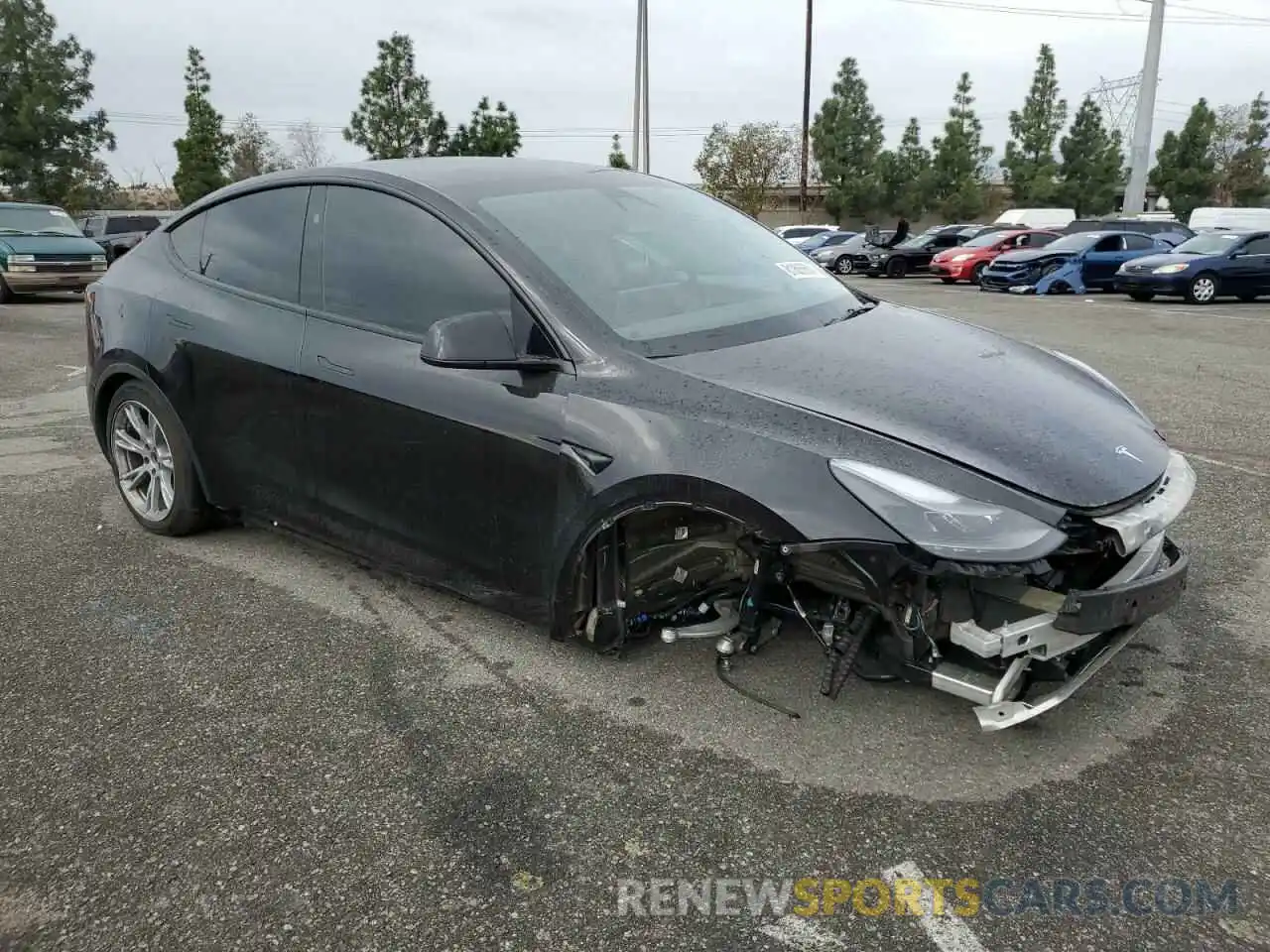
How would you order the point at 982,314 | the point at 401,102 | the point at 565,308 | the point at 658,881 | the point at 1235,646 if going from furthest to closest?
the point at 401,102
the point at 982,314
the point at 1235,646
the point at 565,308
the point at 658,881

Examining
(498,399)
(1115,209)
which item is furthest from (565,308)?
(1115,209)

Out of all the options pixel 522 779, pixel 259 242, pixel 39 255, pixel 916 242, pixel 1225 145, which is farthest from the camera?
pixel 1225 145

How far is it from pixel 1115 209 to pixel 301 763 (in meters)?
60.5

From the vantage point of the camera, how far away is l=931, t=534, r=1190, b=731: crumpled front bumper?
2473 millimetres

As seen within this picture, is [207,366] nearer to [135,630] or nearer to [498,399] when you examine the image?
[135,630]

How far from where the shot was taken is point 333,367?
11.5 feet

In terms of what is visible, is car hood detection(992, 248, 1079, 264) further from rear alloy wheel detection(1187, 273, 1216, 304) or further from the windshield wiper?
the windshield wiper

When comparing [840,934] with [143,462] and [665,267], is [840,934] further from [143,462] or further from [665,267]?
[143,462]

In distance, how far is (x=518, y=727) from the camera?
9.57 ft

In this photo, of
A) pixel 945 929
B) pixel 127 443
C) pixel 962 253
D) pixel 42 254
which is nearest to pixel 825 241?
pixel 962 253

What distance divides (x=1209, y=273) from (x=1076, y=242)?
403 cm

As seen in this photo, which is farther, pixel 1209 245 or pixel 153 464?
pixel 1209 245

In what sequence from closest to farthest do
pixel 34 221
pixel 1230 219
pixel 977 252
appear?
pixel 34 221
pixel 977 252
pixel 1230 219

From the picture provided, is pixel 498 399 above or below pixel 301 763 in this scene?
above
